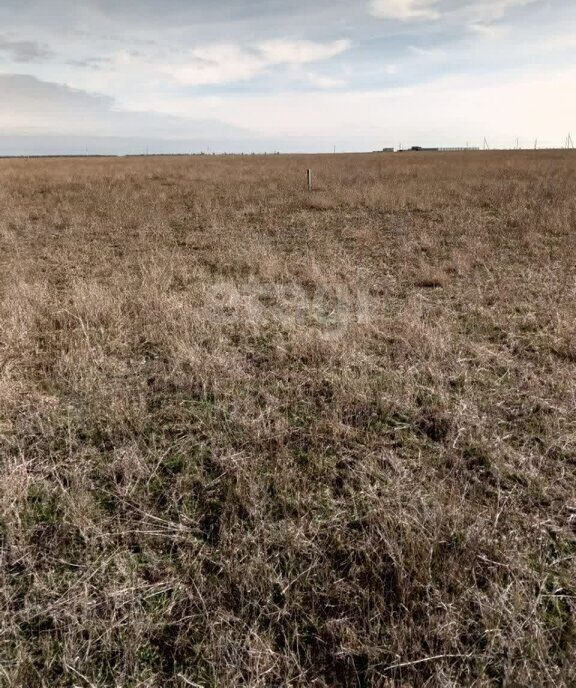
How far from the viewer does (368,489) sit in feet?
9.43

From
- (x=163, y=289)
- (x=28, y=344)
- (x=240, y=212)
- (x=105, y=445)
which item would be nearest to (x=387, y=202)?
(x=240, y=212)

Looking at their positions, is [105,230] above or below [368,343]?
above

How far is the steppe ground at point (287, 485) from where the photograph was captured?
200 centimetres

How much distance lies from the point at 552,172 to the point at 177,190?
1966 cm

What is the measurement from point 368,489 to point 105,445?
6.30 feet

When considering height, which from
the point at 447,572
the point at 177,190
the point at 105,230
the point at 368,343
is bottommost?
the point at 447,572

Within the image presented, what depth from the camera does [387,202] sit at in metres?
15.6

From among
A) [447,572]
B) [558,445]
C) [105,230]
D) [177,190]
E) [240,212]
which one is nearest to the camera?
[447,572]

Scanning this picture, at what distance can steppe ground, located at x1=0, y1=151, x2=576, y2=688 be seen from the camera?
2004mm

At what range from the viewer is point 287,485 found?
292 centimetres

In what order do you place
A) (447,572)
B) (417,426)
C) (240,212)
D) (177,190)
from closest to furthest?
1. (447,572)
2. (417,426)
3. (240,212)
4. (177,190)

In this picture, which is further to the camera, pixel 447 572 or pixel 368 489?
pixel 368 489

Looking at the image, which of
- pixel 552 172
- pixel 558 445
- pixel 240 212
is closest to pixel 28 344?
pixel 558 445

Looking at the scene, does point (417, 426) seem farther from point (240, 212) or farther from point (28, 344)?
point (240, 212)
